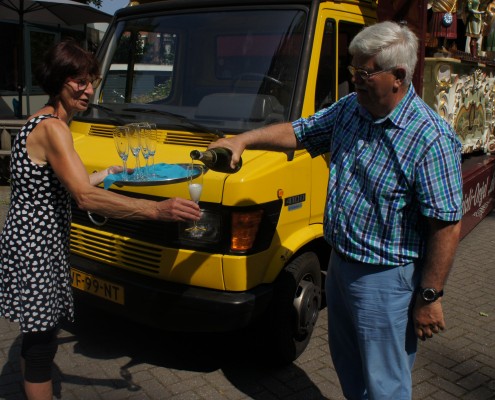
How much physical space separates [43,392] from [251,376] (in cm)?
137

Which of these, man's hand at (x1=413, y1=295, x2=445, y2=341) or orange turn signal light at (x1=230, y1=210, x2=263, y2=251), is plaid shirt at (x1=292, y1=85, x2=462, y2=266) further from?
orange turn signal light at (x1=230, y1=210, x2=263, y2=251)

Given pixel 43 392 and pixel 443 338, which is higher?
pixel 43 392

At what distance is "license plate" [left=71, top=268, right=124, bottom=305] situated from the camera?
3379 millimetres

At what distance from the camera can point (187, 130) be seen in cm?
352

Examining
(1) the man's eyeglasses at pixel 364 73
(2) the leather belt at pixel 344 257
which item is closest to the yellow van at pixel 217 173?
(2) the leather belt at pixel 344 257

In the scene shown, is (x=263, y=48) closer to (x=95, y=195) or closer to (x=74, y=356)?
(x=95, y=195)

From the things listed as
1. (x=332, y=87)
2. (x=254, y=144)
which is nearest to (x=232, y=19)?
(x=332, y=87)

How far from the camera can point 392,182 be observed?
7.35 feet

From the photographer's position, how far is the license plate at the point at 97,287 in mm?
3379

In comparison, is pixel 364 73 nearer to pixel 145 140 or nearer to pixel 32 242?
pixel 145 140

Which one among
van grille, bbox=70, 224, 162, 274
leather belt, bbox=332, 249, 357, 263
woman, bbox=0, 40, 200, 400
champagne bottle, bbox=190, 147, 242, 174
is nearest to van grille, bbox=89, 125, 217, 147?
van grille, bbox=70, 224, 162, 274

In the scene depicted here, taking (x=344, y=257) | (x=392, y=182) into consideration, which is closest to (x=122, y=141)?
(x=344, y=257)

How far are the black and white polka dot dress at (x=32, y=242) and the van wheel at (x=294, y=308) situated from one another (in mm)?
1368

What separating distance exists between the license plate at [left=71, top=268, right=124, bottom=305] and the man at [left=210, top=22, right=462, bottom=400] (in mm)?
1418
